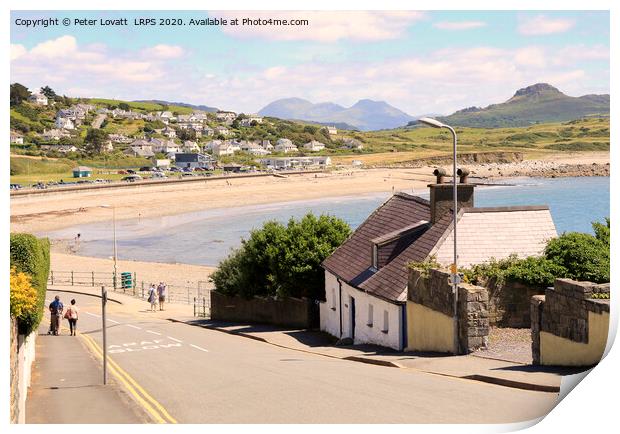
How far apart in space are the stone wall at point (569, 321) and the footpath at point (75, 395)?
855 centimetres

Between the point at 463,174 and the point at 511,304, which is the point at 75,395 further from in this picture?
the point at 463,174

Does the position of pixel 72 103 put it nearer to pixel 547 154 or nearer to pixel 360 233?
pixel 547 154

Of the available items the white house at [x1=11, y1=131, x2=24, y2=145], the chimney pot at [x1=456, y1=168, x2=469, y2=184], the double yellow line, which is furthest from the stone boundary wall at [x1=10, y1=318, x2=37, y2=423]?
the white house at [x1=11, y1=131, x2=24, y2=145]

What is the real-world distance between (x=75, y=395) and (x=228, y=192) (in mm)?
121148

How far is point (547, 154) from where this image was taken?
173m

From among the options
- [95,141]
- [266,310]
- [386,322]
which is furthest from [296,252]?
[95,141]

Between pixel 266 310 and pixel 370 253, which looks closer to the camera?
pixel 370 253

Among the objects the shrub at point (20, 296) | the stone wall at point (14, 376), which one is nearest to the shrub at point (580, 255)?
the shrub at point (20, 296)

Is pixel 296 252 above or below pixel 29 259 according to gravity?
below

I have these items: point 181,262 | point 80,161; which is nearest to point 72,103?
point 80,161

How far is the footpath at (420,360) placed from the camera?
17.0 m

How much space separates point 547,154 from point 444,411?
164713 millimetres

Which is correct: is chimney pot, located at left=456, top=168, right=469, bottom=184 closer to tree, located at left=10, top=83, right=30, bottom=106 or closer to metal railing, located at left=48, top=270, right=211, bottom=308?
Answer: tree, located at left=10, top=83, right=30, bottom=106

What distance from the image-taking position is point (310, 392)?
1756 cm
